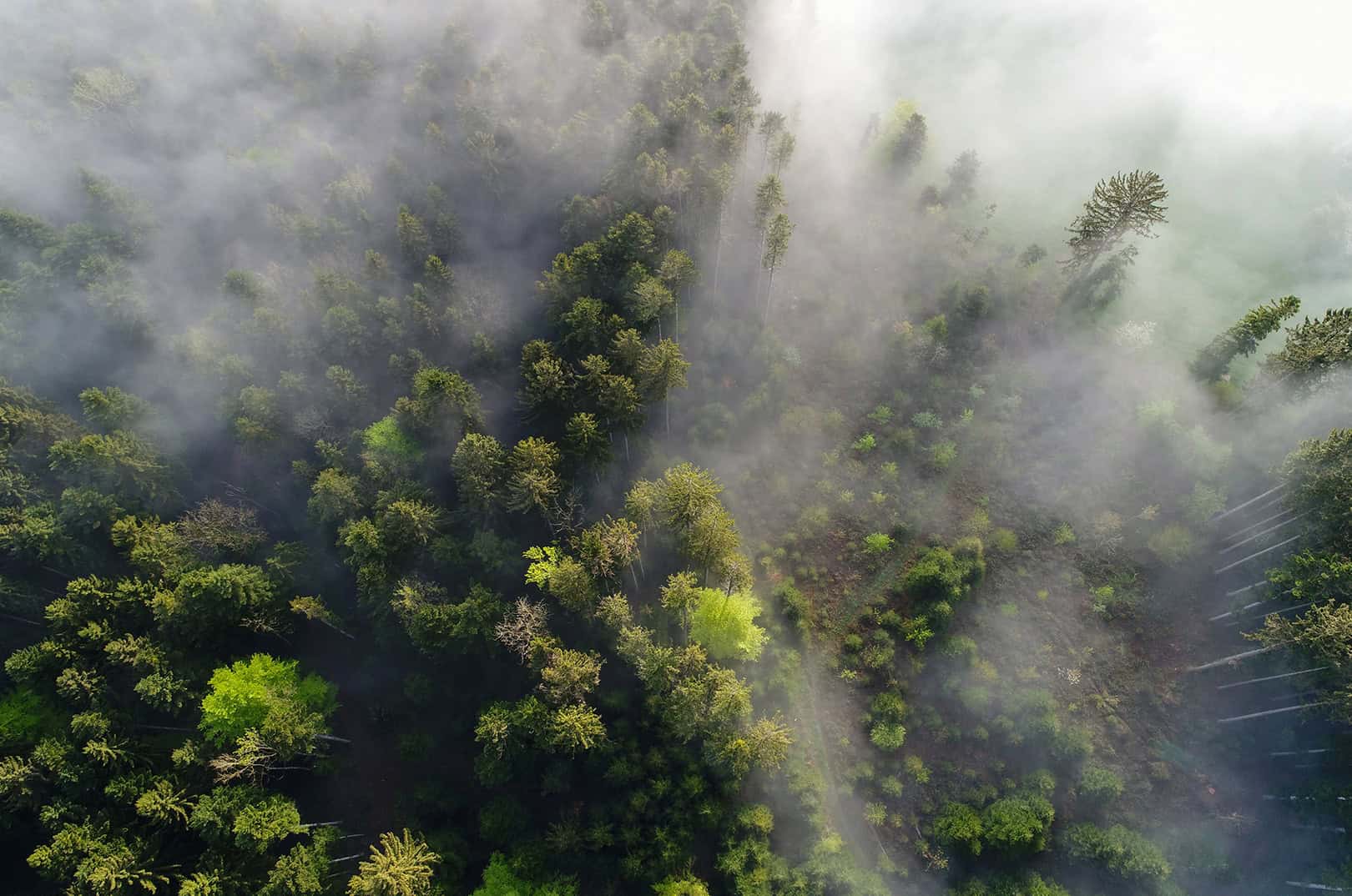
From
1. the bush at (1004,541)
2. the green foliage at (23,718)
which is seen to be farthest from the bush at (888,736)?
the green foliage at (23,718)

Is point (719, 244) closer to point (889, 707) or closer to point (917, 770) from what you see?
point (889, 707)

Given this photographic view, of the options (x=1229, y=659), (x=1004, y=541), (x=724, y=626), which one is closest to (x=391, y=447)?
(x=724, y=626)

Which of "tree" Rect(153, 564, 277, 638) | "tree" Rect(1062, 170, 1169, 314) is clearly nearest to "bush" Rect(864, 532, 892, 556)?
"tree" Rect(1062, 170, 1169, 314)

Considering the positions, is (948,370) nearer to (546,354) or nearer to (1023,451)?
(1023,451)

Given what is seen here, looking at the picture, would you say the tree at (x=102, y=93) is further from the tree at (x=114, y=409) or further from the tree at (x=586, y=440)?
the tree at (x=586, y=440)

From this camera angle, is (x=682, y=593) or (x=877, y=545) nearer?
(x=682, y=593)
